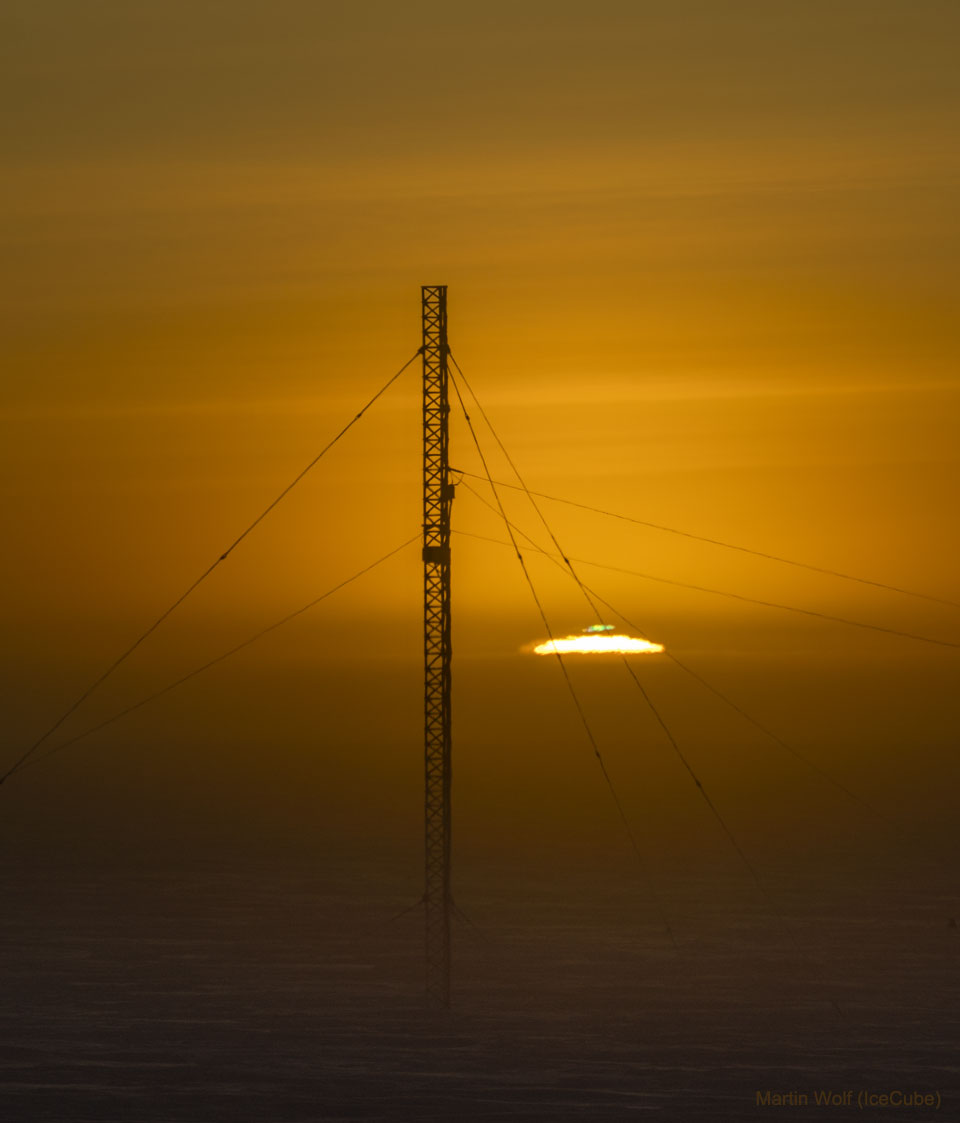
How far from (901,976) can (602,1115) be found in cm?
6380

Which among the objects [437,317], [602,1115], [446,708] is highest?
[437,317]

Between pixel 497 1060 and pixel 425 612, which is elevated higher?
pixel 425 612

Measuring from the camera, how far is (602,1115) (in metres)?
106

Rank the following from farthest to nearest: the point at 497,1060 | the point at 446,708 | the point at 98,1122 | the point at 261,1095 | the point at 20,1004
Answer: the point at 20,1004 < the point at 497,1060 < the point at 261,1095 < the point at 98,1122 < the point at 446,708

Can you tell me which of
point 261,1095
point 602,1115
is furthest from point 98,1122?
point 602,1115

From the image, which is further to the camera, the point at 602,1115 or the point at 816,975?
the point at 816,975

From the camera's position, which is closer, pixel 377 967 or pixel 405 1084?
pixel 405 1084

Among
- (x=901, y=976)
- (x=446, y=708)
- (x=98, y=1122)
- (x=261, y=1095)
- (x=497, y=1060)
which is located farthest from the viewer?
(x=901, y=976)

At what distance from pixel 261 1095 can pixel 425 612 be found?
2420 inches

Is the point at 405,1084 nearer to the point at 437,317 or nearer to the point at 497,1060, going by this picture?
the point at 497,1060

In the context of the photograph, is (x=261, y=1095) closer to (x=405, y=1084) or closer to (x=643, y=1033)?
(x=405, y=1084)

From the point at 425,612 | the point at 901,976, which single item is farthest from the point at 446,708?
the point at 901,976

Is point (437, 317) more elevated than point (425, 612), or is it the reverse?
point (437, 317)

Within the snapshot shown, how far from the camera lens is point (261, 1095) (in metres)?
111
